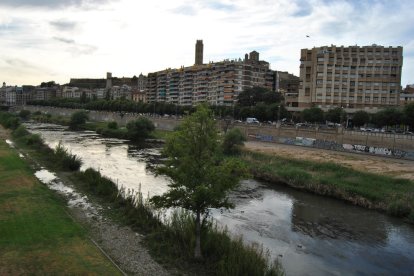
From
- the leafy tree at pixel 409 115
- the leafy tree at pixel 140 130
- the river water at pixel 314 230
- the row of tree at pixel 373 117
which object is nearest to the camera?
the river water at pixel 314 230

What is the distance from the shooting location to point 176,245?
2144 centimetres

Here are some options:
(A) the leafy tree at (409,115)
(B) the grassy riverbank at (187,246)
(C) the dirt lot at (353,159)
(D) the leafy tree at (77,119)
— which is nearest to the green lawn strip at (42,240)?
(B) the grassy riverbank at (187,246)

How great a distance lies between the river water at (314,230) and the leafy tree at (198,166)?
625 centimetres

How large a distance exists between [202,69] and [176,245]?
6831 inches

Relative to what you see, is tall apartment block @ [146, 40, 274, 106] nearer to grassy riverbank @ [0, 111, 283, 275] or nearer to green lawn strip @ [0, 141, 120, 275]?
green lawn strip @ [0, 141, 120, 275]

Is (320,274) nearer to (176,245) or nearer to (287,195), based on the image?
(176,245)

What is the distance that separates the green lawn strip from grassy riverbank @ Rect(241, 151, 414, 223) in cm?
2519

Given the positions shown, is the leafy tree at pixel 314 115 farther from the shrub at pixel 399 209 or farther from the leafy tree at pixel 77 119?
the leafy tree at pixel 77 119

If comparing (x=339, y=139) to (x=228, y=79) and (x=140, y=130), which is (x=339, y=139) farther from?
(x=228, y=79)

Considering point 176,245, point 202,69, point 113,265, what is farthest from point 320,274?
point 202,69

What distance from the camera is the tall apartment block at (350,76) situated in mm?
120875

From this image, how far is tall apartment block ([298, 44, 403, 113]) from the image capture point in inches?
4759

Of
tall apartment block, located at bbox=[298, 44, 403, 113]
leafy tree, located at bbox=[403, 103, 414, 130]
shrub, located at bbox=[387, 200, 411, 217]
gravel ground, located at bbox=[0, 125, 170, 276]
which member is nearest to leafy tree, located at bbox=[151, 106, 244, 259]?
gravel ground, located at bbox=[0, 125, 170, 276]

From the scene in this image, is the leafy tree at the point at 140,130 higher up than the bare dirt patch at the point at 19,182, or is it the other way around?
the leafy tree at the point at 140,130
